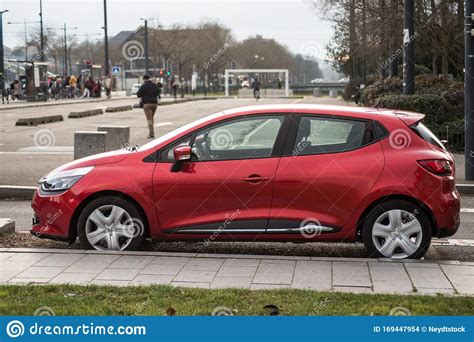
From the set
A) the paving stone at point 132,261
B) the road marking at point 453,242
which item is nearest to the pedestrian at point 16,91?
the road marking at point 453,242

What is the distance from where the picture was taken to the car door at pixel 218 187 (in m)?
7.48

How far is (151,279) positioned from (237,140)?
6.39 feet

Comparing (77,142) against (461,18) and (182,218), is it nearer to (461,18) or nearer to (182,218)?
(182,218)

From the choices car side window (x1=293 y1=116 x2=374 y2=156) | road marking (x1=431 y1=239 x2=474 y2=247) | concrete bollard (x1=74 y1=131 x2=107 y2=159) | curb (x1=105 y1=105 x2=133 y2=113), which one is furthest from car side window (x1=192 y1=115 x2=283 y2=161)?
curb (x1=105 y1=105 x2=133 y2=113)

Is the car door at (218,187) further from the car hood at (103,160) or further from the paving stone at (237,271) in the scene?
the paving stone at (237,271)

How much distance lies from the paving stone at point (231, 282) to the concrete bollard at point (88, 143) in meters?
9.24

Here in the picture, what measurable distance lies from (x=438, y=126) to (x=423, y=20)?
6.86 metres

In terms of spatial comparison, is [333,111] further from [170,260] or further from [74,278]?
[74,278]

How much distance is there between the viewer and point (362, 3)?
31.5 metres

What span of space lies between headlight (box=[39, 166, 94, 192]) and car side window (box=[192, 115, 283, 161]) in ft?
3.67

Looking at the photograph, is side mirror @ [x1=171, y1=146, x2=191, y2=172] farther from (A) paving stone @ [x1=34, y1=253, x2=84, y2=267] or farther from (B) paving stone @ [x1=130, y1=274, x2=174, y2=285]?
(B) paving stone @ [x1=130, y1=274, x2=174, y2=285]

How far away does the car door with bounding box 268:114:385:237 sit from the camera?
7.39 m

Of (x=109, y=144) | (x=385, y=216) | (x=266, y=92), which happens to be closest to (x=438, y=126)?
(x=109, y=144)

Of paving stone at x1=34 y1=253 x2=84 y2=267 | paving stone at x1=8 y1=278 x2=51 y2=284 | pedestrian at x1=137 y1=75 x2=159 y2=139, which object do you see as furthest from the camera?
pedestrian at x1=137 y1=75 x2=159 y2=139
